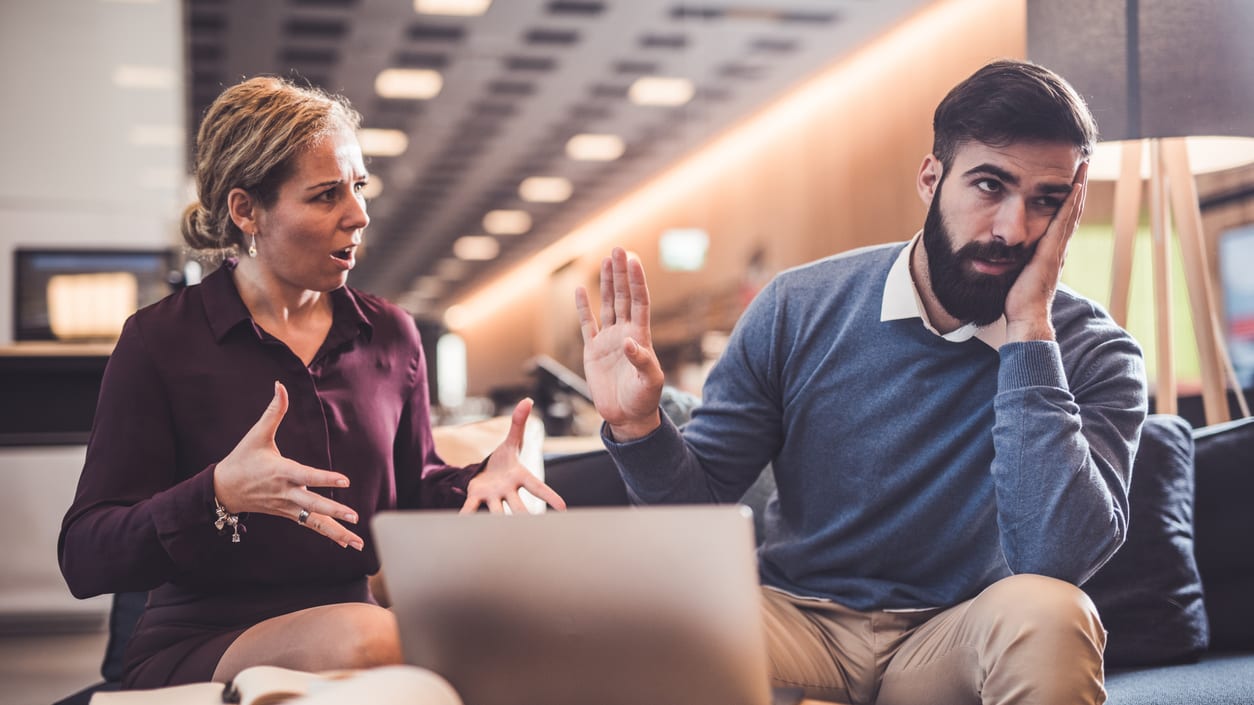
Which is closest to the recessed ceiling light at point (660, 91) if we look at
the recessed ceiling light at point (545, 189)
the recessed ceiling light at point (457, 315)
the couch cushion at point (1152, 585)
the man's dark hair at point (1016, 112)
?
the recessed ceiling light at point (545, 189)

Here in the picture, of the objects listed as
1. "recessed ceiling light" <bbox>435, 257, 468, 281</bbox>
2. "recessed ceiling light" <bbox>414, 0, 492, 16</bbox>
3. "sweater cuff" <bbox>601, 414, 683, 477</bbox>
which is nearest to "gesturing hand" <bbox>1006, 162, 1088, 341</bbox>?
"sweater cuff" <bbox>601, 414, 683, 477</bbox>

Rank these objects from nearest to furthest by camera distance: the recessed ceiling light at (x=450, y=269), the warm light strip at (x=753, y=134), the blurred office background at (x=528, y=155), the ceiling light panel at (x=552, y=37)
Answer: the warm light strip at (x=753, y=134) < the blurred office background at (x=528, y=155) < the ceiling light panel at (x=552, y=37) < the recessed ceiling light at (x=450, y=269)

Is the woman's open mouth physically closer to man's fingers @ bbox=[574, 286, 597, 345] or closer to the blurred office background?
man's fingers @ bbox=[574, 286, 597, 345]

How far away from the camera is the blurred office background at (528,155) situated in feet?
10.9

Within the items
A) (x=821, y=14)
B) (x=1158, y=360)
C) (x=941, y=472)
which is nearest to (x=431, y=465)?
(x=941, y=472)

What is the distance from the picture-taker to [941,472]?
1508 millimetres

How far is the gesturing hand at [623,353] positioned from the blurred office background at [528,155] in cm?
66

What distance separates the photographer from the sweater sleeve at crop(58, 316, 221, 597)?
1.21 metres

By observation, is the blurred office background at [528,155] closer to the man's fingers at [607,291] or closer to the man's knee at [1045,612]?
the man's fingers at [607,291]

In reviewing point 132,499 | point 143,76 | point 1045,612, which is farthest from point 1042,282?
point 143,76

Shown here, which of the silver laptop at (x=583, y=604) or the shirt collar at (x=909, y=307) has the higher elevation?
the shirt collar at (x=909, y=307)

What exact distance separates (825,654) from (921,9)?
176 inches

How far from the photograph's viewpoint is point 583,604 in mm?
858

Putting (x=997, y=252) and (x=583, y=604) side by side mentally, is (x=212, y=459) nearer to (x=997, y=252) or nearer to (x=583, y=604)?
(x=583, y=604)
